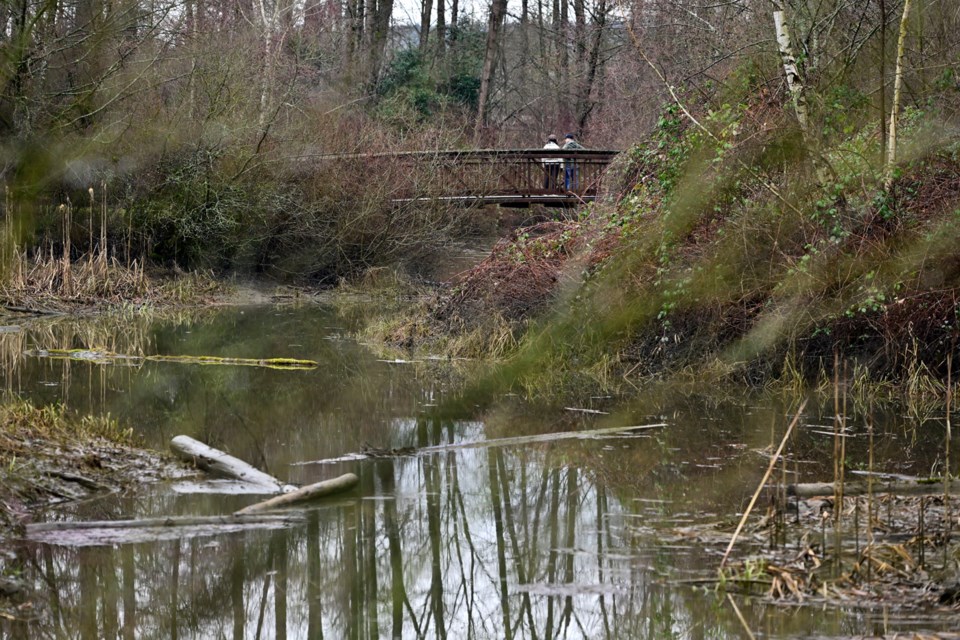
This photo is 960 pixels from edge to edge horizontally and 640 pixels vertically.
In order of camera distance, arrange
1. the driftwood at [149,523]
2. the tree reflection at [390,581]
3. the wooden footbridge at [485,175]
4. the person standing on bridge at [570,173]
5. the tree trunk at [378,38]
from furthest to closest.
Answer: the tree trunk at [378,38] → the person standing on bridge at [570,173] → the wooden footbridge at [485,175] → the driftwood at [149,523] → the tree reflection at [390,581]

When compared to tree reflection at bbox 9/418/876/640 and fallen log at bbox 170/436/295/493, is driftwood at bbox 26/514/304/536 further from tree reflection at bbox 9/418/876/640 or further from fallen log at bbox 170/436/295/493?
fallen log at bbox 170/436/295/493

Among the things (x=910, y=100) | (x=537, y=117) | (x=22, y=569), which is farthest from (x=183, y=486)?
(x=537, y=117)

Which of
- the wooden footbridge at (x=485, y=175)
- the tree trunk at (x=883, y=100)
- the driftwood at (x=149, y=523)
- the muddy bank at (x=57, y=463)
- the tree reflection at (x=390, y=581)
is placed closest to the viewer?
the tree reflection at (x=390, y=581)

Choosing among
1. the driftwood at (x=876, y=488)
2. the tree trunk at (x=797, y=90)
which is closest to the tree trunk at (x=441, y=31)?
the tree trunk at (x=797, y=90)

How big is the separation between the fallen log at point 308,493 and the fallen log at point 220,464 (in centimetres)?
35

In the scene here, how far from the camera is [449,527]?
25.3ft

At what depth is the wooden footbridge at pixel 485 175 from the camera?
90.0 ft

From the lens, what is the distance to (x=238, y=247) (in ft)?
85.8

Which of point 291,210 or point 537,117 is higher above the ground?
point 537,117

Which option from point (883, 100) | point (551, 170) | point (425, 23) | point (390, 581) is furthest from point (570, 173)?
point (390, 581)

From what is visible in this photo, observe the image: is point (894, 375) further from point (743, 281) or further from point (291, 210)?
point (291, 210)

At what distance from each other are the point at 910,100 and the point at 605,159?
15.9 metres

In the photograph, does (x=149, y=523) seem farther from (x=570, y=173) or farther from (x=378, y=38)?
(x=378, y=38)

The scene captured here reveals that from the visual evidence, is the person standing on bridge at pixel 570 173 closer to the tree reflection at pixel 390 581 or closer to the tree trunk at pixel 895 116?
the tree trunk at pixel 895 116
